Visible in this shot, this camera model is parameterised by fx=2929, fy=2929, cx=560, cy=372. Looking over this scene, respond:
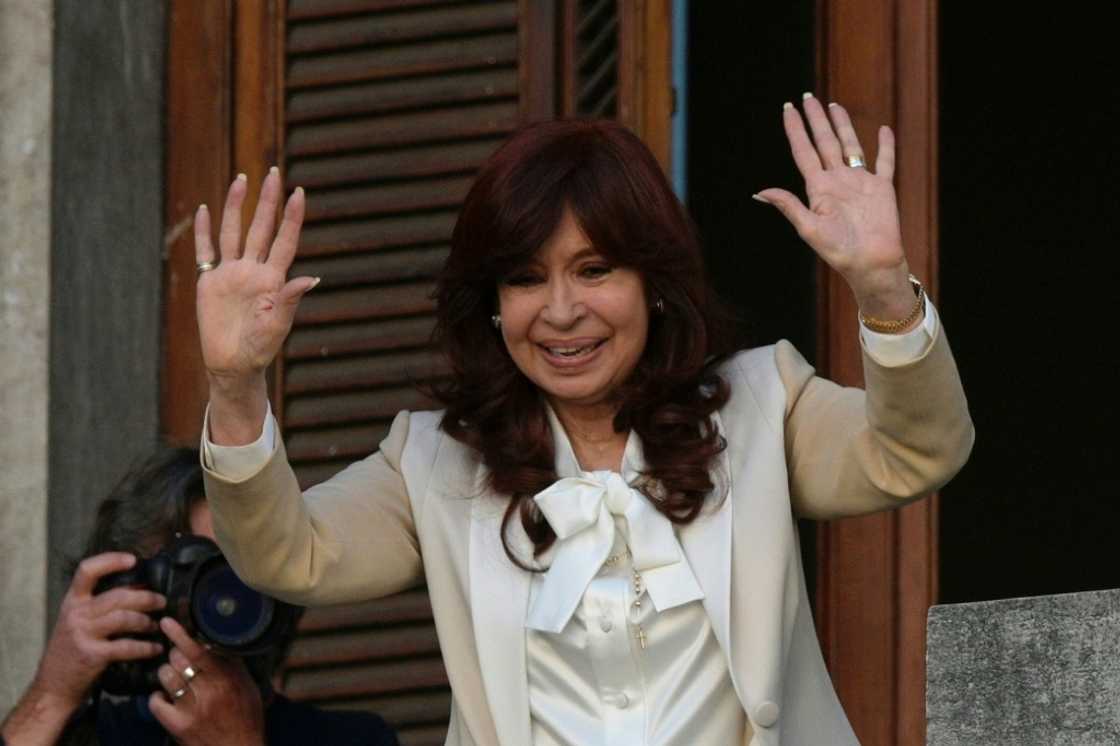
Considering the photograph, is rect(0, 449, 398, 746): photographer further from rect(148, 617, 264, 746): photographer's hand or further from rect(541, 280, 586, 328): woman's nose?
rect(541, 280, 586, 328): woman's nose

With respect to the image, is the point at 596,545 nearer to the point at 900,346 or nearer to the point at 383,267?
the point at 900,346

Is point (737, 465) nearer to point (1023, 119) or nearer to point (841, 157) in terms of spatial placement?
point (841, 157)

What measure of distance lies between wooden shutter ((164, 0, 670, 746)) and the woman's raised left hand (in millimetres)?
1244

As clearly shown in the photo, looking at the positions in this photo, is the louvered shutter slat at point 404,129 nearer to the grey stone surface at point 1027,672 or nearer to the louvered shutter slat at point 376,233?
the louvered shutter slat at point 376,233

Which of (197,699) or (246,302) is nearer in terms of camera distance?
(246,302)

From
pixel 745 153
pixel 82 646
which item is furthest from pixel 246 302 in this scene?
pixel 745 153

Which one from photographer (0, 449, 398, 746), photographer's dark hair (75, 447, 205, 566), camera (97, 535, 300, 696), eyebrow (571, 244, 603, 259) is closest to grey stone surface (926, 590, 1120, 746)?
eyebrow (571, 244, 603, 259)

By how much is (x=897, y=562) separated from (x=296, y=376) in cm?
98

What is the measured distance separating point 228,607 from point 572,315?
73 centimetres

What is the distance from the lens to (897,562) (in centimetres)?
441

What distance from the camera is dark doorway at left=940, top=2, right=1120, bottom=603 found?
576 cm

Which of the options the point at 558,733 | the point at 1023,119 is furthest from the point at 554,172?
the point at 1023,119

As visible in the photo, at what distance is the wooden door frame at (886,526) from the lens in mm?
4402

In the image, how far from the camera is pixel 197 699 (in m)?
3.86
